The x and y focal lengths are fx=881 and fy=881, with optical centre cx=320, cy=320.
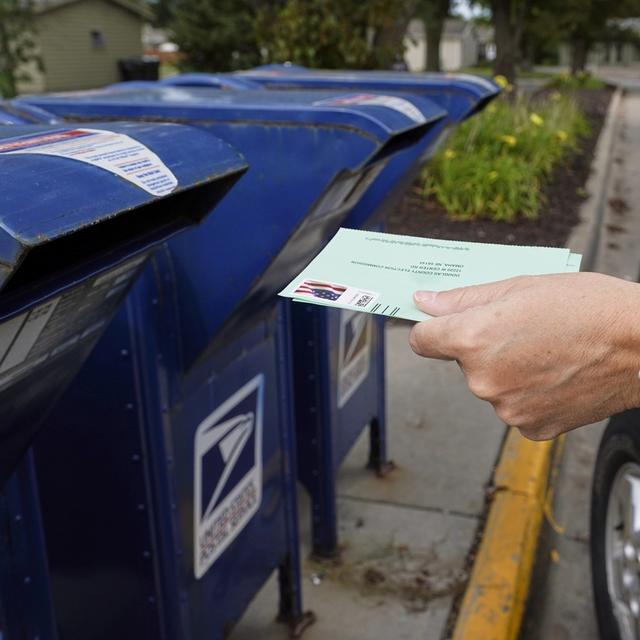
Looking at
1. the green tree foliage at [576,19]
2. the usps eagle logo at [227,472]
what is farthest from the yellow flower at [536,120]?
the green tree foliage at [576,19]

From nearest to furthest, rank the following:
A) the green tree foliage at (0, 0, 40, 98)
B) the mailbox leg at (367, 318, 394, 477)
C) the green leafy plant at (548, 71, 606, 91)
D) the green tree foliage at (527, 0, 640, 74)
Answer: the mailbox leg at (367, 318, 394, 477), the green tree foliage at (0, 0, 40, 98), the green tree foliage at (527, 0, 640, 74), the green leafy plant at (548, 71, 606, 91)

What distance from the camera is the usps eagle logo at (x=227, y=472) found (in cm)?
233

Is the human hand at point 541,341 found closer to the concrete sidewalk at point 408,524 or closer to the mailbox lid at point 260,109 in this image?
the mailbox lid at point 260,109

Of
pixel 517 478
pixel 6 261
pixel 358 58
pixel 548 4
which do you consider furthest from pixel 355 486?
pixel 548 4

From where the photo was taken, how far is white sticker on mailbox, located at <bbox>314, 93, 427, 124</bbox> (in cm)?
240

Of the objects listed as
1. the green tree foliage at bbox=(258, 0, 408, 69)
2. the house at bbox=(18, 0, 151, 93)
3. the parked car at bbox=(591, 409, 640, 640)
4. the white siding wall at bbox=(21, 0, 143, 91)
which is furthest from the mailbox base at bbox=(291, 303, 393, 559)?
the white siding wall at bbox=(21, 0, 143, 91)

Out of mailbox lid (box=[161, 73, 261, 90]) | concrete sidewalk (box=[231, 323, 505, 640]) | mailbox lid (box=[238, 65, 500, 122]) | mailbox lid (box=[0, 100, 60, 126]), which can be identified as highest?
mailbox lid (box=[0, 100, 60, 126])

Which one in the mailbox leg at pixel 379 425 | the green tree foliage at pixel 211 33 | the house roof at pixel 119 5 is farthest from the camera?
the house roof at pixel 119 5

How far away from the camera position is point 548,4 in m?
21.3

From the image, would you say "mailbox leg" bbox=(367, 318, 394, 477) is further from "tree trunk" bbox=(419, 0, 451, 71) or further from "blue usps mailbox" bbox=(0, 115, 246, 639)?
"tree trunk" bbox=(419, 0, 451, 71)

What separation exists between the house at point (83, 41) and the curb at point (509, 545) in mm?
25126

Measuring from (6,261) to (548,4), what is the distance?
2231 cm

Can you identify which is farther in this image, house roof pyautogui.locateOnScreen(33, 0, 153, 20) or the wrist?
house roof pyautogui.locateOnScreen(33, 0, 153, 20)

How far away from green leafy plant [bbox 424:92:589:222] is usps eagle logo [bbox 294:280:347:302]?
258 inches
